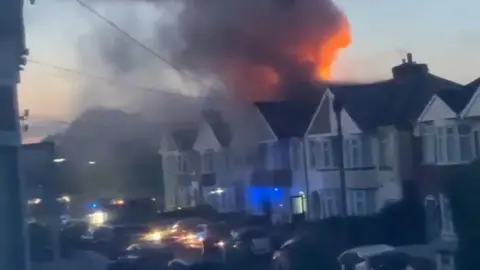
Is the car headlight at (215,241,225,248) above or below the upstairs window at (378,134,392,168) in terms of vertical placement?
below

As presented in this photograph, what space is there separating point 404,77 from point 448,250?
760 cm

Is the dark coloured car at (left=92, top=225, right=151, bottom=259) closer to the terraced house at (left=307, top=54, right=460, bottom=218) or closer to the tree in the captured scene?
the terraced house at (left=307, top=54, right=460, bottom=218)

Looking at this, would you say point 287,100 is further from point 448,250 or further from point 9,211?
point 9,211

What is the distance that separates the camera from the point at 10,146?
26.2ft

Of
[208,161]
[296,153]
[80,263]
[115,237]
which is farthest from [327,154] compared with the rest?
[80,263]

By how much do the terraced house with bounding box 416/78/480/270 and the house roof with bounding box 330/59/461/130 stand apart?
763mm

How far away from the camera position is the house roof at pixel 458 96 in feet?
47.7

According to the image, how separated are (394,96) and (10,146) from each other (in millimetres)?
10595

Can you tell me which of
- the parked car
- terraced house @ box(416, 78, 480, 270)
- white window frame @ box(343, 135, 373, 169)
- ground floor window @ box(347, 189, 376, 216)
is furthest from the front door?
terraced house @ box(416, 78, 480, 270)

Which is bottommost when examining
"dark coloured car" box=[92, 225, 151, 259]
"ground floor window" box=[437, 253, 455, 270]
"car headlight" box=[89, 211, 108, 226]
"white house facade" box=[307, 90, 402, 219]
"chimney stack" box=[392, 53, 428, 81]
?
"ground floor window" box=[437, 253, 455, 270]

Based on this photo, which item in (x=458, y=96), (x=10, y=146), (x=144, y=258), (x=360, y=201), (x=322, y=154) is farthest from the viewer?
(x=322, y=154)

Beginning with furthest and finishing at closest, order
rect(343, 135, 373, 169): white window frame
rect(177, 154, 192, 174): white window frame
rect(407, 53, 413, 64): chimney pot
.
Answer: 1. rect(177, 154, 192, 174): white window frame
2. rect(407, 53, 413, 64): chimney pot
3. rect(343, 135, 373, 169): white window frame

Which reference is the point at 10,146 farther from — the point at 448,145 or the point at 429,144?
the point at 429,144

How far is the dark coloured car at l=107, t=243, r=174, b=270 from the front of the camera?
1197 centimetres
